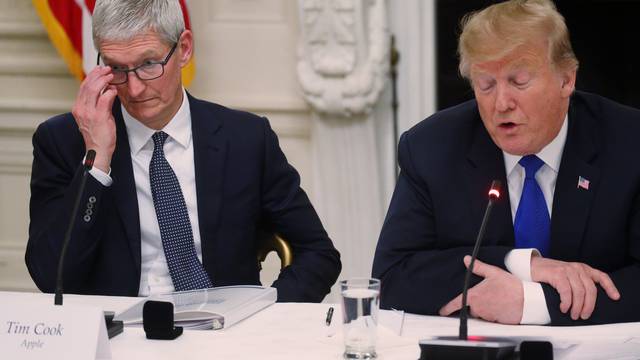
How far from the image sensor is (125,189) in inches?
119

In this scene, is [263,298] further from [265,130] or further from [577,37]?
[577,37]

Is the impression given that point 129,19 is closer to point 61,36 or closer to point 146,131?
point 146,131

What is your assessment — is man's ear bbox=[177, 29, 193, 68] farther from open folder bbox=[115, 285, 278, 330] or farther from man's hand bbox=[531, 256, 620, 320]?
man's hand bbox=[531, 256, 620, 320]

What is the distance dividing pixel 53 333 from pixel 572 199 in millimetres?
1315

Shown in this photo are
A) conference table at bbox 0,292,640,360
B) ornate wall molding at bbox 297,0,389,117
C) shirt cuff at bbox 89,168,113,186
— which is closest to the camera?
conference table at bbox 0,292,640,360

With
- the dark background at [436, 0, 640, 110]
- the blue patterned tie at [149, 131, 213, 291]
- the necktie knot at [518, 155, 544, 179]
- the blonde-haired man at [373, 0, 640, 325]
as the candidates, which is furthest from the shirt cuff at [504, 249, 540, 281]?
the dark background at [436, 0, 640, 110]

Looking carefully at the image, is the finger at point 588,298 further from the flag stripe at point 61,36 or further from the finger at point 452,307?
the flag stripe at point 61,36

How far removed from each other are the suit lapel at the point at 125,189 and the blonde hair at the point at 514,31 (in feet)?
3.17

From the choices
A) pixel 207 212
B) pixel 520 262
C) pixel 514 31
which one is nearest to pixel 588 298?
pixel 520 262

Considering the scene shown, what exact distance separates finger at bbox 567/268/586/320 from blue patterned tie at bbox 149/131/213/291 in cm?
99

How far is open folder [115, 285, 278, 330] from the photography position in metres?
2.48

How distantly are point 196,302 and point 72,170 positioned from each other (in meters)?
0.68

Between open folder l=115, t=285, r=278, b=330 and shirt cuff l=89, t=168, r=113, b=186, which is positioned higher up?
shirt cuff l=89, t=168, r=113, b=186

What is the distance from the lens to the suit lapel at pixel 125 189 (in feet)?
9.82
